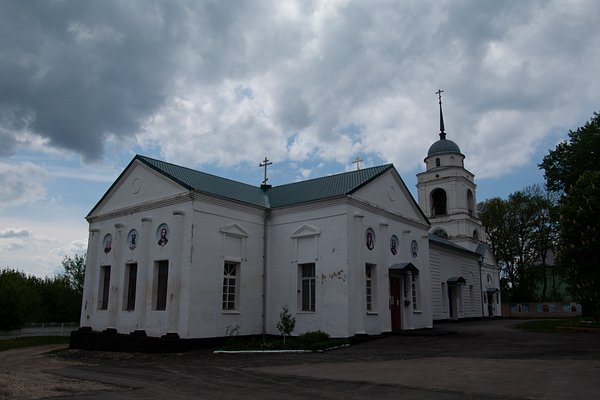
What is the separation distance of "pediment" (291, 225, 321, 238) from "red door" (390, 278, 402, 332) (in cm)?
456

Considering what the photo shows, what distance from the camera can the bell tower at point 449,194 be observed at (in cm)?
4322

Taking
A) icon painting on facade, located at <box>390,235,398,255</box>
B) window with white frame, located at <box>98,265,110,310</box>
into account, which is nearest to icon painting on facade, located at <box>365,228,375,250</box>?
icon painting on facade, located at <box>390,235,398,255</box>

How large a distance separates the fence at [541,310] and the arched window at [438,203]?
14.2m

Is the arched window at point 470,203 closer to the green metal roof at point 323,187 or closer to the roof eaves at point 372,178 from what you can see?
the roof eaves at point 372,178

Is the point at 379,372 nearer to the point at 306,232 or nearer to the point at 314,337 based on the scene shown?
the point at 314,337

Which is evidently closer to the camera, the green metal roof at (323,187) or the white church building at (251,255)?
the white church building at (251,255)

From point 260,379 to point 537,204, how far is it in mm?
46280

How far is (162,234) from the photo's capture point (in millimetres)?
20938

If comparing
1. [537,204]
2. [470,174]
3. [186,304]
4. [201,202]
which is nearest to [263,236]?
[201,202]

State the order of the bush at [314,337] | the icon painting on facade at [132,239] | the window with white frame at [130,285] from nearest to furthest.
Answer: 1. the bush at [314,337]
2. the window with white frame at [130,285]
3. the icon painting on facade at [132,239]

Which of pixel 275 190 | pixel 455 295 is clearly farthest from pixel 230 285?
pixel 455 295

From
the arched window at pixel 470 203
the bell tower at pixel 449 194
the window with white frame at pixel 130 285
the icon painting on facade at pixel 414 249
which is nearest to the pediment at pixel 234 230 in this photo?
the window with white frame at pixel 130 285

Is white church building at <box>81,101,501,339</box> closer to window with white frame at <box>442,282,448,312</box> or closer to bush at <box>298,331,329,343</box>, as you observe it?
bush at <box>298,331,329,343</box>

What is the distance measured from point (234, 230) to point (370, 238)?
6.00 m
